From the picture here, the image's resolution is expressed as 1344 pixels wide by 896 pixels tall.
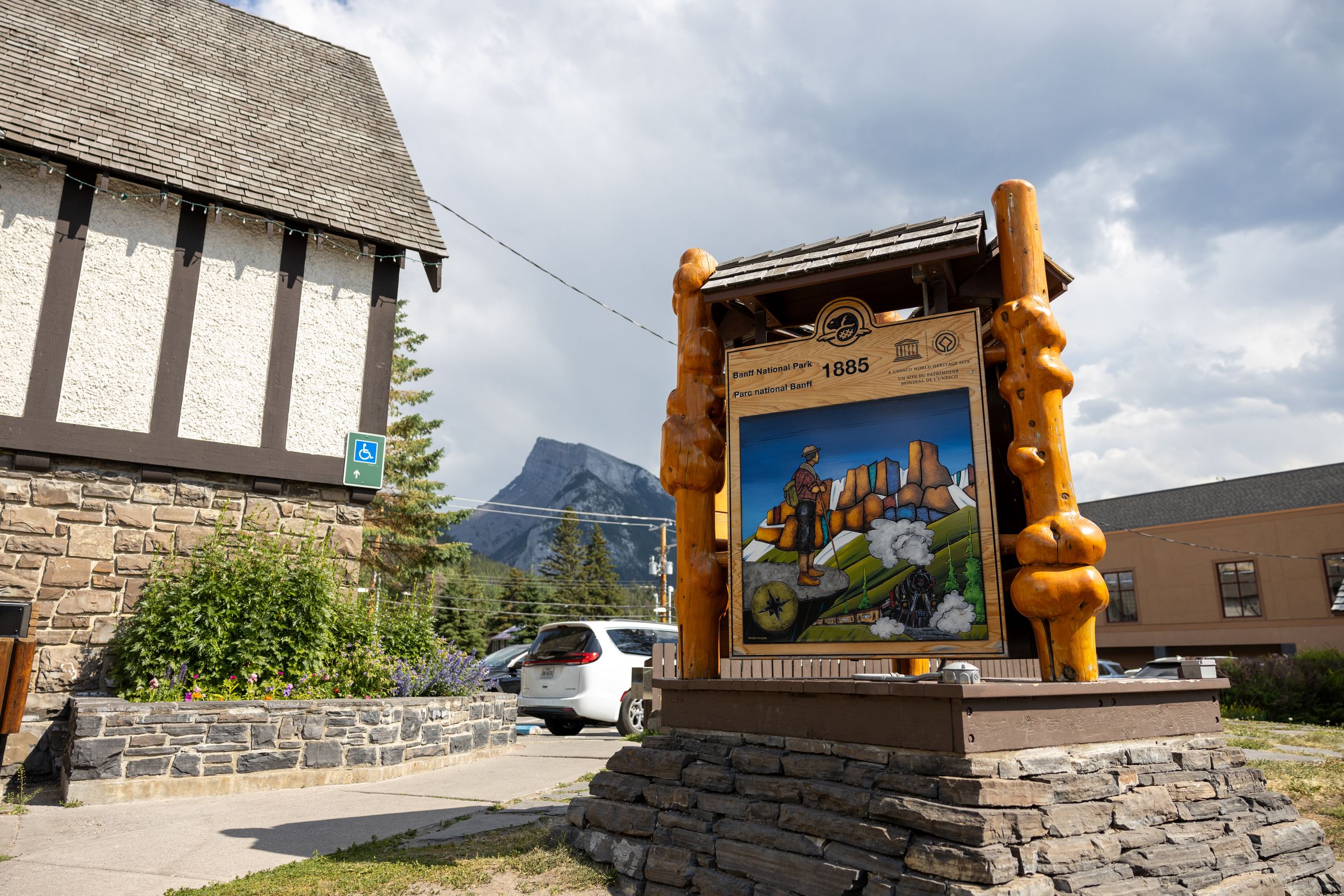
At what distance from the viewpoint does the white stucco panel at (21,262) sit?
28.7 ft

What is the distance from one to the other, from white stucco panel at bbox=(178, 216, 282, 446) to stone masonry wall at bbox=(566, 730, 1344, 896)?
7.29 m

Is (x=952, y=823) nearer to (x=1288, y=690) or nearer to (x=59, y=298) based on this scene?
(x=59, y=298)

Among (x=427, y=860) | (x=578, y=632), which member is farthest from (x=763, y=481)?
(x=578, y=632)

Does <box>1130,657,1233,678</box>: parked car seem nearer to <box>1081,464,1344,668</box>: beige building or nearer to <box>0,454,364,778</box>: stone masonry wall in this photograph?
<box>1081,464,1344,668</box>: beige building

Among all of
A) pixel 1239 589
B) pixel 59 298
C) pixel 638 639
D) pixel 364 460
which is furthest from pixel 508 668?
pixel 1239 589

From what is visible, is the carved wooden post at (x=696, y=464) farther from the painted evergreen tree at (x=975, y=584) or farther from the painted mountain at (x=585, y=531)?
the painted mountain at (x=585, y=531)

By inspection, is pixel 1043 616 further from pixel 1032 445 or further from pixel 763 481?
pixel 763 481

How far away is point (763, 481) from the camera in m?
5.09

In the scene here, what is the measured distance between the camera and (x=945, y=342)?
4.72 metres

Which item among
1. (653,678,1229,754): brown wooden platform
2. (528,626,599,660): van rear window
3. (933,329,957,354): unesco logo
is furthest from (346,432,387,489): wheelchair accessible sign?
(933,329,957,354): unesco logo

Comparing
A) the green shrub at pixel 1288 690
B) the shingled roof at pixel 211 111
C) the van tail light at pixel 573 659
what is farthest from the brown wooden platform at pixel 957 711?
the green shrub at pixel 1288 690

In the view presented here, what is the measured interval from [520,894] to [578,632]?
7574 mm

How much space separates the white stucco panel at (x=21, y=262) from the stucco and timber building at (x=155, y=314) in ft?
0.06

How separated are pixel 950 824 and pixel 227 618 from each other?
7.39 metres
